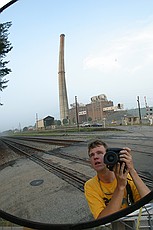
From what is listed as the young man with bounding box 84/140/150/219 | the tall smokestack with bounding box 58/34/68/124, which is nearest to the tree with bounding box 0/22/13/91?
the tall smokestack with bounding box 58/34/68/124

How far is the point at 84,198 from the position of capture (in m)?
0.81

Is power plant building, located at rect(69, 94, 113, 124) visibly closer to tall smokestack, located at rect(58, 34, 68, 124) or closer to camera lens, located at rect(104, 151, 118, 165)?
tall smokestack, located at rect(58, 34, 68, 124)

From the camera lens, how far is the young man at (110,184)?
2.19ft

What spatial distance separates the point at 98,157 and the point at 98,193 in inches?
5.8

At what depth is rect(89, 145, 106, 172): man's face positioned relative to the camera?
2.29 feet

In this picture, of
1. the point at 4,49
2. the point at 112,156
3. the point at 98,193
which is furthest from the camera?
the point at 4,49

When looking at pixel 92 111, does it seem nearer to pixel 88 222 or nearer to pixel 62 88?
pixel 62 88

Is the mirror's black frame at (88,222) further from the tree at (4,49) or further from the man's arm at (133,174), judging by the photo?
the tree at (4,49)

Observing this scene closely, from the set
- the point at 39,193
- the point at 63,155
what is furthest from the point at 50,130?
the point at 39,193

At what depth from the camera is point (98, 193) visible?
0.76m

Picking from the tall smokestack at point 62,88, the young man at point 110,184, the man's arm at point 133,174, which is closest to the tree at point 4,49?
the tall smokestack at point 62,88

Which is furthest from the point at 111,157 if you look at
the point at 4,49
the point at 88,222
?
the point at 4,49

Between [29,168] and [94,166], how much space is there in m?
0.29

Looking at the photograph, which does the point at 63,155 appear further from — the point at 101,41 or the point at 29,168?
the point at 101,41
